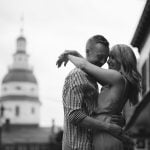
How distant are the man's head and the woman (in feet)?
0.24

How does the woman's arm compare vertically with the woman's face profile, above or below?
below

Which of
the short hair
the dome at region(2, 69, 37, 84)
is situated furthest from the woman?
the dome at region(2, 69, 37, 84)

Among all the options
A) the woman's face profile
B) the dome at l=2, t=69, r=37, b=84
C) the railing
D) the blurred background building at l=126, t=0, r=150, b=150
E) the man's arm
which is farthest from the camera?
the dome at l=2, t=69, r=37, b=84

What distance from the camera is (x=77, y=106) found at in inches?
215

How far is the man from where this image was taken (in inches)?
214

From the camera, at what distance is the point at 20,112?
119 m

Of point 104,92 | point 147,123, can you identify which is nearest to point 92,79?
point 104,92

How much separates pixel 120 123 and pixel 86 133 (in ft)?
1.06

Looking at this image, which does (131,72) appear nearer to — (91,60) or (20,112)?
(91,60)

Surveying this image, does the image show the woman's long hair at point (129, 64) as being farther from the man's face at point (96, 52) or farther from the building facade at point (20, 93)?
the building facade at point (20, 93)

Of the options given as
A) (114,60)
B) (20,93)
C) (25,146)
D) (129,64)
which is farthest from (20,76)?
(129,64)

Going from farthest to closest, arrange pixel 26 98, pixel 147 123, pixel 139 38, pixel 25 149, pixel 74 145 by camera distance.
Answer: pixel 26 98 → pixel 25 149 → pixel 139 38 → pixel 147 123 → pixel 74 145

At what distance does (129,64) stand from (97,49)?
311mm

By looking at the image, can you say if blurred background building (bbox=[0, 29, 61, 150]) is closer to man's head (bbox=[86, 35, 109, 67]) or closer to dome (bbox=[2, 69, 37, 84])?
dome (bbox=[2, 69, 37, 84])
